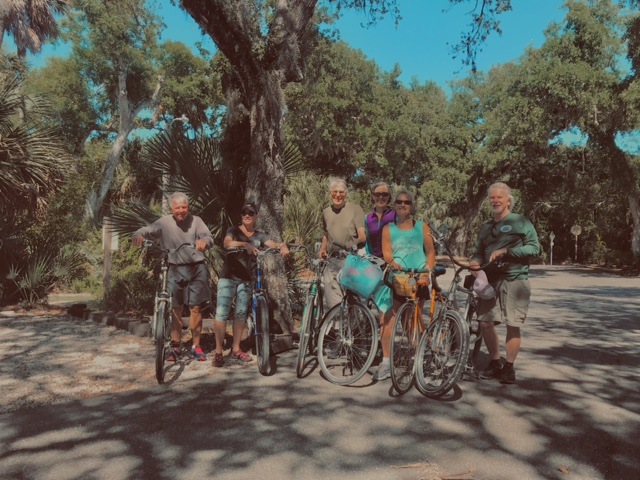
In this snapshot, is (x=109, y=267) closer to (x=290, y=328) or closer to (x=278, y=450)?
(x=290, y=328)

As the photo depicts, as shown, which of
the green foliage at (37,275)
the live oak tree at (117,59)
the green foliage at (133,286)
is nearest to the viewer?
the green foliage at (133,286)

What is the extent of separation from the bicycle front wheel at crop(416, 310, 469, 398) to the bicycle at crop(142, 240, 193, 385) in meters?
2.41

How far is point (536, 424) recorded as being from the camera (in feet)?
Answer: 12.8

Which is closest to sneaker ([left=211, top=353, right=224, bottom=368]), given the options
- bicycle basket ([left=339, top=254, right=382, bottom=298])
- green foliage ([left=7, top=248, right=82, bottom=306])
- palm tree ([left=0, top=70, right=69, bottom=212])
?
bicycle basket ([left=339, top=254, right=382, bottom=298])

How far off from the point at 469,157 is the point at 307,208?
2435 cm

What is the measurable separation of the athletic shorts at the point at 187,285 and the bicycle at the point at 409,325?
222 centimetres

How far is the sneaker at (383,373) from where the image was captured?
16.4 feet

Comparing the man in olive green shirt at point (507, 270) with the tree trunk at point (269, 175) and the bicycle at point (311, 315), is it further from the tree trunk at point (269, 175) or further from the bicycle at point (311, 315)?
the tree trunk at point (269, 175)

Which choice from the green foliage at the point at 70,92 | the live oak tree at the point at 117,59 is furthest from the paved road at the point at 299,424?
the green foliage at the point at 70,92

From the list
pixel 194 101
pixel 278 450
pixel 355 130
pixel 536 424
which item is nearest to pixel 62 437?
pixel 278 450

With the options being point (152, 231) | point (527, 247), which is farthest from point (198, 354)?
point (527, 247)

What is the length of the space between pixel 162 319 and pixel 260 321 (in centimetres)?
98

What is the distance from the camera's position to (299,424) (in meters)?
3.89

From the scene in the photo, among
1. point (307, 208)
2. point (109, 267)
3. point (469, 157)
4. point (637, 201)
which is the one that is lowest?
point (109, 267)
